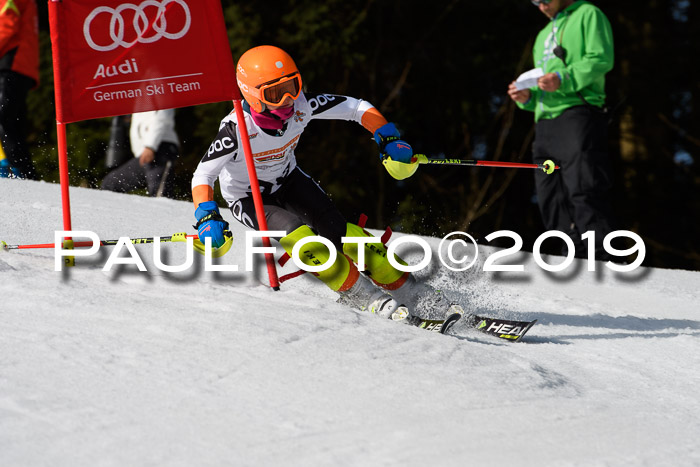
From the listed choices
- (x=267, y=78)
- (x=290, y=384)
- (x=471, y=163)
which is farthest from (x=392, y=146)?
(x=290, y=384)

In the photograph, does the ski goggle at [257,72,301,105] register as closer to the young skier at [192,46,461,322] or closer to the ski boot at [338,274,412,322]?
the young skier at [192,46,461,322]

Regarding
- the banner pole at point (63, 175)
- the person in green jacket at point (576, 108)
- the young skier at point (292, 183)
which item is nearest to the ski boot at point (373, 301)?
the young skier at point (292, 183)

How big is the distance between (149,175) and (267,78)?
163 inches

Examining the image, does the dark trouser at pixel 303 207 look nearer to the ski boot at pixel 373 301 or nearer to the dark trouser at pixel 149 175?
the ski boot at pixel 373 301

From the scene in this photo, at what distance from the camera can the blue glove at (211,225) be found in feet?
12.8

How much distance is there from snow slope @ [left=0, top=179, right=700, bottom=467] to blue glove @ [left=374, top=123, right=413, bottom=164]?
0.90 meters

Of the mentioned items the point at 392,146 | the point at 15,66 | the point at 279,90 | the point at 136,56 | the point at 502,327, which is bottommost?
the point at 502,327

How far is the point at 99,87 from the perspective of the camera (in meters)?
4.02

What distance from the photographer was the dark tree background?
40.0ft

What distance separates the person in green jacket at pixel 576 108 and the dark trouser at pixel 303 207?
2248mm

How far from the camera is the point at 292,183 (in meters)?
4.69

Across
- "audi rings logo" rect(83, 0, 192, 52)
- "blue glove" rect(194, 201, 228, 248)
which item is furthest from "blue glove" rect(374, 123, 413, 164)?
"audi rings logo" rect(83, 0, 192, 52)

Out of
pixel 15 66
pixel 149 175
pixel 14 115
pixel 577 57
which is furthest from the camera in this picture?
pixel 149 175

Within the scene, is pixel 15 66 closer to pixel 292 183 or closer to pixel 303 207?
pixel 292 183
